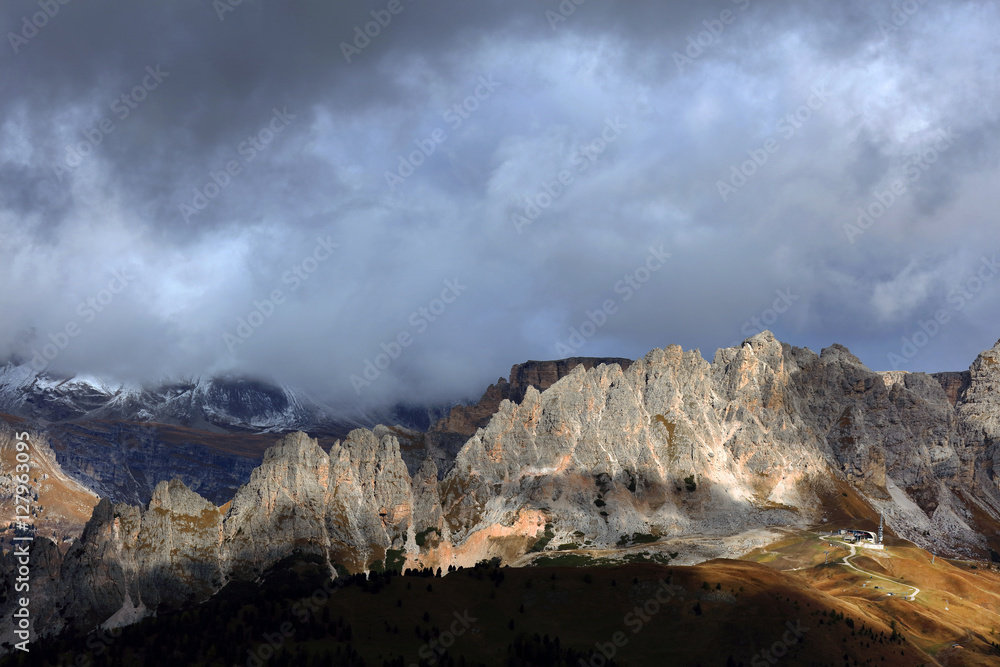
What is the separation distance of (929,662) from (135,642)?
427 ft

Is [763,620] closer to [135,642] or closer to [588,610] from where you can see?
[588,610]

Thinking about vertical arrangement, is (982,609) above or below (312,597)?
below

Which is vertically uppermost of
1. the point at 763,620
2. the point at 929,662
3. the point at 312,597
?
the point at 312,597

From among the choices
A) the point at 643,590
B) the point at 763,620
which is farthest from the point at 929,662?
the point at 643,590

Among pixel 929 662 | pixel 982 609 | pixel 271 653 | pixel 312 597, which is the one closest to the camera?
pixel 271 653

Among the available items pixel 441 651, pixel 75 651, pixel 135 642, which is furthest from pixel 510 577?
Answer: pixel 75 651

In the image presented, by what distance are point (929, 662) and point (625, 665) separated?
6679 centimetres

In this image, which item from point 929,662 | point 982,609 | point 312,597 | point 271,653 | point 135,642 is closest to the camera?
point 271,653

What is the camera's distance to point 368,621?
11356 cm

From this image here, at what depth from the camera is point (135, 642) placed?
→ 110 m

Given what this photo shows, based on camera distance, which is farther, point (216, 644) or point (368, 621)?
point (368, 621)

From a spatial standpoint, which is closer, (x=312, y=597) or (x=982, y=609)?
(x=312, y=597)

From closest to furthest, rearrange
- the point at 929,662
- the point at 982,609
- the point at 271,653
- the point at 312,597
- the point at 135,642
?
the point at 271,653 → the point at 135,642 → the point at 312,597 → the point at 929,662 → the point at 982,609

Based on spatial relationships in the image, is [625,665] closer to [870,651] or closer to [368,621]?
[368,621]
